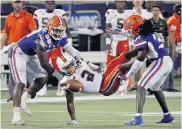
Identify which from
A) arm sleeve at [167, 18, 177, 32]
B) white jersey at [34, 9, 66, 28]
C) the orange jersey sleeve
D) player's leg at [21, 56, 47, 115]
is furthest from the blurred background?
player's leg at [21, 56, 47, 115]

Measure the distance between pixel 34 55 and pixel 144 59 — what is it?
163 centimetres

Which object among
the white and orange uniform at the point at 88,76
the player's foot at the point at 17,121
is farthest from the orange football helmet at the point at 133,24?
the player's foot at the point at 17,121

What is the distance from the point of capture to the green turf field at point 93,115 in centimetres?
1134

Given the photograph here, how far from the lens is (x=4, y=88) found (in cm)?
1778

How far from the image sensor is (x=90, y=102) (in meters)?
15.3

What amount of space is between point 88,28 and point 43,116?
7974 mm

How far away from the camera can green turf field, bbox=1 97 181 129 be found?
37.2 ft

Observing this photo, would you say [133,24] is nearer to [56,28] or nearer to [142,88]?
[142,88]

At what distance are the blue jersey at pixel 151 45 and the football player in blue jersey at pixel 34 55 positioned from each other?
2.76 feet

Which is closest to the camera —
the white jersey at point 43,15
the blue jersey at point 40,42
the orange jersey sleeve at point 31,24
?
the blue jersey at point 40,42

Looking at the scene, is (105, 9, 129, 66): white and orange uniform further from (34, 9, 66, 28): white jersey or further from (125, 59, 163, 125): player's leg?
(125, 59, 163, 125): player's leg

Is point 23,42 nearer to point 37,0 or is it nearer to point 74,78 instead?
point 74,78

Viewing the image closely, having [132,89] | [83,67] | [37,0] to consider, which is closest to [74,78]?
[83,67]

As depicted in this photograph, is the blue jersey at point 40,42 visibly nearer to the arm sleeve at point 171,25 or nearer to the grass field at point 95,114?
the grass field at point 95,114
